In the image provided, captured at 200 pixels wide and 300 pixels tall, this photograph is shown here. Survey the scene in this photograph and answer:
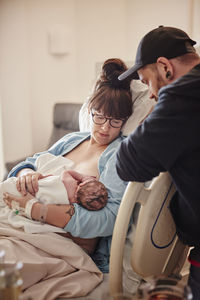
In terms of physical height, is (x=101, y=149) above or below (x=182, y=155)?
below

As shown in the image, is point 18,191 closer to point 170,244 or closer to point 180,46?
point 170,244

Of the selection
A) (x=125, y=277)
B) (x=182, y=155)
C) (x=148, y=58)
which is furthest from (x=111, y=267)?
(x=148, y=58)

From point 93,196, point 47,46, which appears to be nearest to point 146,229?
point 93,196

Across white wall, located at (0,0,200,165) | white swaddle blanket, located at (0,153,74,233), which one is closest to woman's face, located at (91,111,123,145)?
white swaddle blanket, located at (0,153,74,233)

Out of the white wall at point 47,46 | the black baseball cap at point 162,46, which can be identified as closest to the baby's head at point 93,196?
the black baseball cap at point 162,46

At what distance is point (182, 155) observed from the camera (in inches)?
48.9

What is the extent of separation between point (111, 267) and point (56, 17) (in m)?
2.75

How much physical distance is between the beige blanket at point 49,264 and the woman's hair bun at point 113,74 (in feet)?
2.58

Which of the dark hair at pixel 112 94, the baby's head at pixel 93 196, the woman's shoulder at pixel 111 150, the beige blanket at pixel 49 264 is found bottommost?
the beige blanket at pixel 49 264

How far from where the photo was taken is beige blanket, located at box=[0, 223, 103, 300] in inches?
57.6

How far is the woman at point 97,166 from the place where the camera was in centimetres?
163

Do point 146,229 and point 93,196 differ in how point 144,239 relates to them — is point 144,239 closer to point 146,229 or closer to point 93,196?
point 146,229

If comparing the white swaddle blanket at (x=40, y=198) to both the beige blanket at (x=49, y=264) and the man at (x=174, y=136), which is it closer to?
the beige blanket at (x=49, y=264)

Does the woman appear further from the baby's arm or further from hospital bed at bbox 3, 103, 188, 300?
hospital bed at bbox 3, 103, 188, 300
